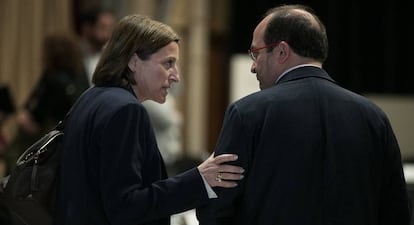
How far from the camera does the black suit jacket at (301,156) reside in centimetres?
276

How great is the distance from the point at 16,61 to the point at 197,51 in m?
1.73

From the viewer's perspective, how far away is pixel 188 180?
109 inches

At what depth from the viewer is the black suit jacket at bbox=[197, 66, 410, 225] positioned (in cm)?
276

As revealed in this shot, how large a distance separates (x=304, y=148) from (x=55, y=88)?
269 centimetres

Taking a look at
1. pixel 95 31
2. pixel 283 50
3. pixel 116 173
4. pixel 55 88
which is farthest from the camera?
pixel 95 31

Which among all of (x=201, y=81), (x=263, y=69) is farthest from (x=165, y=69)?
(x=201, y=81)

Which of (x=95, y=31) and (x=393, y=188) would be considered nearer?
(x=393, y=188)

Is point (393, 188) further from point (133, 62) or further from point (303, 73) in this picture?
point (133, 62)

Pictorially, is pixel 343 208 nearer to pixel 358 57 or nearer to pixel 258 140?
pixel 258 140

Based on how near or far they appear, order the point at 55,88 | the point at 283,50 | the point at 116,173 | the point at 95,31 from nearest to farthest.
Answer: the point at 116,173
the point at 283,50
the point at 55,88
the point at 95,31

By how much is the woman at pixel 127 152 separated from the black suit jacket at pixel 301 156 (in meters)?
→ 0.07

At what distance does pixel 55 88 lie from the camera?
5180mm

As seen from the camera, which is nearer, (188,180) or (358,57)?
(188,180)

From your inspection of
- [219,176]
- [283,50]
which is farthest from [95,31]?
[219,176]
